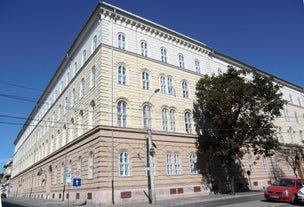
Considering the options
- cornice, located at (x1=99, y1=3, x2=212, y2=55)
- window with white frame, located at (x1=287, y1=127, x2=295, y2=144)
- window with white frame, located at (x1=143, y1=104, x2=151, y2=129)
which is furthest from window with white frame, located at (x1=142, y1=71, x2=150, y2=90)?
window with white frame, located at (x1=287, y1=127, x2=295, y2=144)

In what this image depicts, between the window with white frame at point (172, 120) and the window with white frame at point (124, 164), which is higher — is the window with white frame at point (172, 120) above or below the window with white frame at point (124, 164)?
above

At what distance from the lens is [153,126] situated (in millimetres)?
24266

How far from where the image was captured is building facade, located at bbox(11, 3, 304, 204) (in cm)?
2097

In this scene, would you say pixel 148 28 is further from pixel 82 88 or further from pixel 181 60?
pixel 82 88

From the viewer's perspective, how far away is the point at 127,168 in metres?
21.3

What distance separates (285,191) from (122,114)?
563 inches

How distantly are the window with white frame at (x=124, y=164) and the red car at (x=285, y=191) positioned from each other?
11.2m

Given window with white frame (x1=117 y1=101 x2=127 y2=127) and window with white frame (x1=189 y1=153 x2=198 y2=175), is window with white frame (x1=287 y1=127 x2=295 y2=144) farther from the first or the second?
window with white frame (x1=117 y1=101 x2=127 y2=127)

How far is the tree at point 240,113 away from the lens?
79.0 ft

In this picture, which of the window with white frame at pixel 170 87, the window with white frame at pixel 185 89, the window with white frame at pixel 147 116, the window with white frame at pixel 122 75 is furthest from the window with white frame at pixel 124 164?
the window with white frame at pixel 185 89

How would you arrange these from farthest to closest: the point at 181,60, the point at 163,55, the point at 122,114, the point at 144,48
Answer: the point at 181,60
the point at 163,55
the point at 144,48
the point at 122,114

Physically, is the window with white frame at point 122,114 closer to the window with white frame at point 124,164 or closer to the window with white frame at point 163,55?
the window with white frame at point 124,164

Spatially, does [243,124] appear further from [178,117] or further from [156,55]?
[156,55]

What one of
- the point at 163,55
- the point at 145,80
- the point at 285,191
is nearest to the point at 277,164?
the point at 285,191
